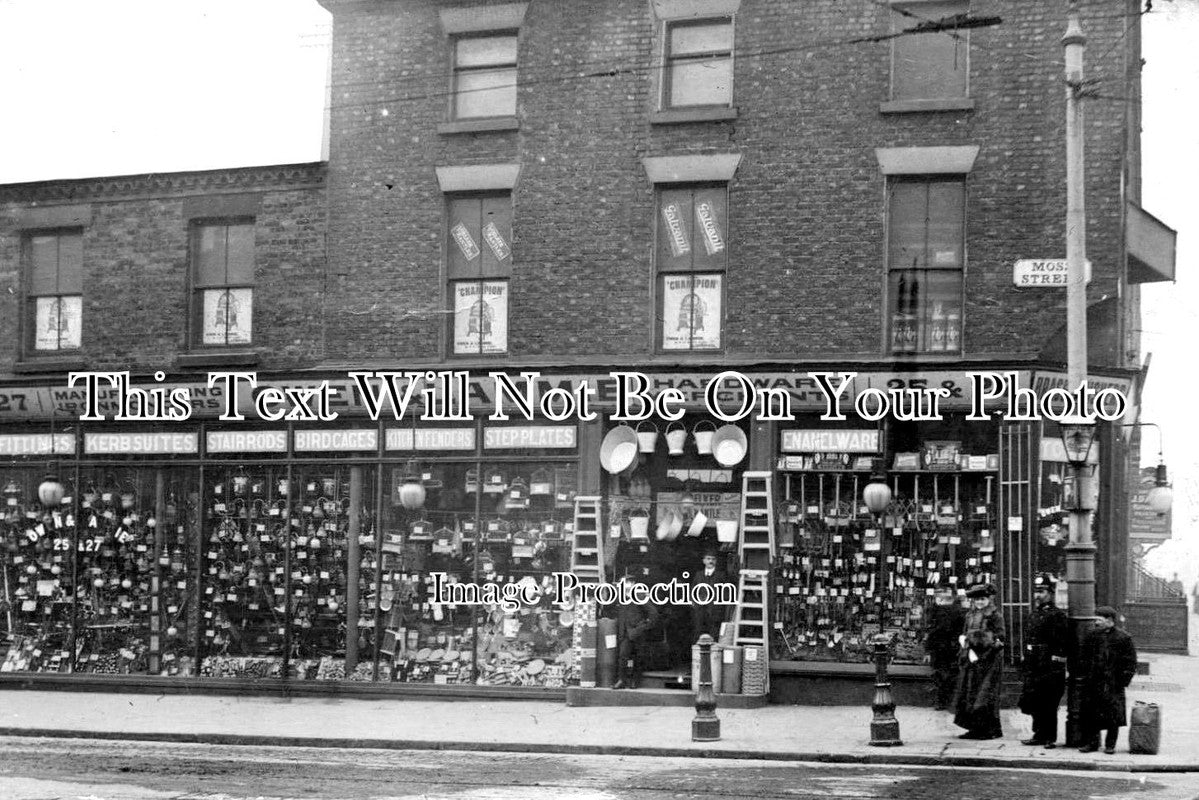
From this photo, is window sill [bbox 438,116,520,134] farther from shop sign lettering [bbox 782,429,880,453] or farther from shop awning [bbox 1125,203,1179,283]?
shop awning [bbox 1125,203,1179,283]

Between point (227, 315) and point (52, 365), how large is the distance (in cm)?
279

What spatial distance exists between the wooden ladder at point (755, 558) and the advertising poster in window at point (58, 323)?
10.2 meters

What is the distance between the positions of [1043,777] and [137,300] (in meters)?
14.4

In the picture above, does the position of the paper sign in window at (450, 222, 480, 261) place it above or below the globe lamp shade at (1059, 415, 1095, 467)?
above

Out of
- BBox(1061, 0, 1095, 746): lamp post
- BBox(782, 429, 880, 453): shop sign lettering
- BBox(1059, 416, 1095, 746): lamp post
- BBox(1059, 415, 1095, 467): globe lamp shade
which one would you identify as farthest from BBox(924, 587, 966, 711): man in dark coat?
BBox(1059, 415, 1095, 467): globe lamp shade

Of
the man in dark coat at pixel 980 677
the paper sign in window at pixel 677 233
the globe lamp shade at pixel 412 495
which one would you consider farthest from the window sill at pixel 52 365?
the man in dark coat at pixel 980 677

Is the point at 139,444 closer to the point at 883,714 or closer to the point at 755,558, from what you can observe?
the point at 755,558

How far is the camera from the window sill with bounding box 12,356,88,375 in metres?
22.1

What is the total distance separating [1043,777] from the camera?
532 inches

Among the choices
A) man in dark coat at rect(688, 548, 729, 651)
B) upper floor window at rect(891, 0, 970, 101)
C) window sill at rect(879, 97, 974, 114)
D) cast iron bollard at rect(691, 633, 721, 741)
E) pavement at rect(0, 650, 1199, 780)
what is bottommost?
pavement at rect(0, 650, 1199, 780)

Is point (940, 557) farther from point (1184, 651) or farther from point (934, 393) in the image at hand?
point (1184, 651)

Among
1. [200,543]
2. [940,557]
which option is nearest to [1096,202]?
[940,557]

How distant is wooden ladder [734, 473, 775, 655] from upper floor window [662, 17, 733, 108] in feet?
16.4

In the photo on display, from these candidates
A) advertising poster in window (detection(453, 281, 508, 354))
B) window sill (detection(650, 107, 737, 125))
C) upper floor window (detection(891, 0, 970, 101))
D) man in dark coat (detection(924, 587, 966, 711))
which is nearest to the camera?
man in dark coat (detection(924, 587, 966, 711))
